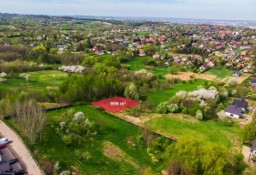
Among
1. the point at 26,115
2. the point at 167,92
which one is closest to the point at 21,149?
the point at 26,115

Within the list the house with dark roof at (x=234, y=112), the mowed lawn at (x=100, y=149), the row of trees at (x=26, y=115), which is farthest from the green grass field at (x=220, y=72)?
the row of trees at (x=26, y=115)

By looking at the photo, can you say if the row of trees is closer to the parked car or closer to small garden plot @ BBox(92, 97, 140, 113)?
the parked car

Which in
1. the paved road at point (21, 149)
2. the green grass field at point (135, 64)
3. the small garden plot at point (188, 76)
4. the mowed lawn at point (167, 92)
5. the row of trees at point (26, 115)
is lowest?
the small garden plot at point (188, 76)

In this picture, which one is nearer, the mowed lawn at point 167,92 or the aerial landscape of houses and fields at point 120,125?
the aerial landscape of houses and fields at point 120,125

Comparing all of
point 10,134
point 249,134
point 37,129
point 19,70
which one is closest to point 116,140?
point 37,129

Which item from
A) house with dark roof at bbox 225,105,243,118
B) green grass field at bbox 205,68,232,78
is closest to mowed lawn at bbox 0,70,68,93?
house with dark roof at bbox 225,105,243,118

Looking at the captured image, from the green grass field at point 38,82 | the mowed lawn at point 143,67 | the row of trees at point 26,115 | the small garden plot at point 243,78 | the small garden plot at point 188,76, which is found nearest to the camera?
the row of trees at point 26,115

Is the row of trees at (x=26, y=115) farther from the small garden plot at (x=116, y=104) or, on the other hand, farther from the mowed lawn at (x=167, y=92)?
the mowed lawn at (x=167, y=92)
